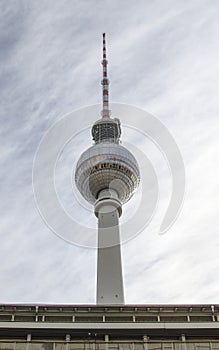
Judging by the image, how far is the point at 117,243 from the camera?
7338 cm

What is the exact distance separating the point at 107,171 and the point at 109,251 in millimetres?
14600

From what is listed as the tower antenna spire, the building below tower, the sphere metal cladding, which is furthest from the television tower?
the building below tower

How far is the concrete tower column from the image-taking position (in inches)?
2628

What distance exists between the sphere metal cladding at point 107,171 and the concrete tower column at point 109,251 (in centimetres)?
174

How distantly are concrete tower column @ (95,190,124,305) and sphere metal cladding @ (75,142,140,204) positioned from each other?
5.71 ft

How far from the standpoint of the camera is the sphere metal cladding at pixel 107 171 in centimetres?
7962

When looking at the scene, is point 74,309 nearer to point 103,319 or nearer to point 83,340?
point 103,319

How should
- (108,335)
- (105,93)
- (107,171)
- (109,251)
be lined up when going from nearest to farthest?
(108,335) < (109,251) < (107,171) < (105,93)

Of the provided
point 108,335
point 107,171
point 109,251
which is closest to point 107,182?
point 107,171

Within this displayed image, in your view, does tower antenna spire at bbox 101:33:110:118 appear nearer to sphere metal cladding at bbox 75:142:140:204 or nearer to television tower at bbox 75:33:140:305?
television tower at bbox 75:33:140:305

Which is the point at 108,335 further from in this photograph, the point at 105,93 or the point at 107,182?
the point at 105,93

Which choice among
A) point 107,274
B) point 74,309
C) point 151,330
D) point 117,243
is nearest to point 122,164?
point 117,243

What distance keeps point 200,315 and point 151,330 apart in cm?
659

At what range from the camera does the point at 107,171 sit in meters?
79.6
